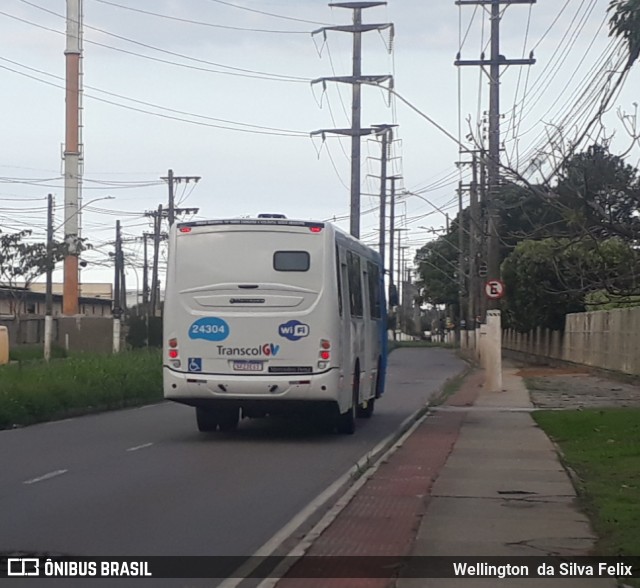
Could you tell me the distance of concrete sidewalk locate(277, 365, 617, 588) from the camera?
31.6 feet

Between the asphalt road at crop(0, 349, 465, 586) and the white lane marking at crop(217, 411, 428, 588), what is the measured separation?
0.12 m

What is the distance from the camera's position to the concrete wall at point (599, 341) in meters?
35.1

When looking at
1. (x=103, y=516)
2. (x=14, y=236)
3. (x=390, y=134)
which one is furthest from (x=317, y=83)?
(x=103, y=516)

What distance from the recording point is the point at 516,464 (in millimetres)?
15789

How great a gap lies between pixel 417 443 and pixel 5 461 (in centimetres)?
645

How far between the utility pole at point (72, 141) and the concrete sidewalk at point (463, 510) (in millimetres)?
45720

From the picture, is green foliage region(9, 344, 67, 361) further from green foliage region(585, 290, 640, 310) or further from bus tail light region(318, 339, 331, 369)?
bus tail light region(318, 339, 331, 369)

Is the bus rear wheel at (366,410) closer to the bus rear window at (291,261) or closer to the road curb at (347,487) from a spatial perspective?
the road curb at (347,487)

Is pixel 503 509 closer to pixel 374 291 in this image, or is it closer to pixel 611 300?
A: pixel 611 300

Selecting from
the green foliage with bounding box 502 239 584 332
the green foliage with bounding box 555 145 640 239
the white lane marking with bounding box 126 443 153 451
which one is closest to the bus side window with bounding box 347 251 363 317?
the white lane marking with bounding box 126 443 153 451

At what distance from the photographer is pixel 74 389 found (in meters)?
24.7

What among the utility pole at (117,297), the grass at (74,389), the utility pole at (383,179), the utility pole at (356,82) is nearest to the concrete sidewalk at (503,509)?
the grass at (74,389)

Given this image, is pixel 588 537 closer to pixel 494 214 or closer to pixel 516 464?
pixel 516 464

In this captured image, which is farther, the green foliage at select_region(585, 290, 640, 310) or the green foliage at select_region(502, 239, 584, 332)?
the green foliage at select_region(502, 239, 584, 332)
